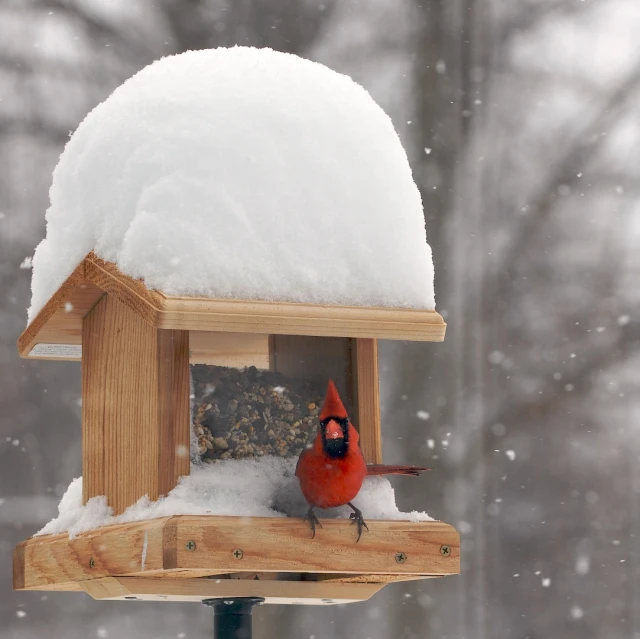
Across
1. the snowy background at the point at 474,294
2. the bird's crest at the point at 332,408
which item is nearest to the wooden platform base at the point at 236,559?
the bird's crest at the point at 332,408

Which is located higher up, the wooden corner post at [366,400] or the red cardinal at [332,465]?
the wooden corner post at [366,400]

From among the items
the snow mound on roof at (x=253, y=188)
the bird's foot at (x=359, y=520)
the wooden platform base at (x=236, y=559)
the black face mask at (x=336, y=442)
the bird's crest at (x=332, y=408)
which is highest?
the snow mound on roof at (x=253, y=188)

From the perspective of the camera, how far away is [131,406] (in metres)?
2.99

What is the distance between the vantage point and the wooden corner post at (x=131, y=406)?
2795 mm

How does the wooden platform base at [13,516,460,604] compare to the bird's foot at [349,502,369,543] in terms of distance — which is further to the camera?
the bird's foot at [349,502,369,543]

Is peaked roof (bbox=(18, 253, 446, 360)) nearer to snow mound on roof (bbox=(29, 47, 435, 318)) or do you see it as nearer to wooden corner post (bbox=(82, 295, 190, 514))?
snow mound on roof (bbox=(29, 47, 435, 318))

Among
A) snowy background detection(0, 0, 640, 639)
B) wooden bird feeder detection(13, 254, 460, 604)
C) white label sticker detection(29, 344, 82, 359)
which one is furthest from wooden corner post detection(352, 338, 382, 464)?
snowy background detection(0, 0, 640, 639)

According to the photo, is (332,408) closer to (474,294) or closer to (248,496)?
(248,496)

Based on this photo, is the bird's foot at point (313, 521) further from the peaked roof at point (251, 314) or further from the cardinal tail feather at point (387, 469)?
the peaked roof at point (251, 314)

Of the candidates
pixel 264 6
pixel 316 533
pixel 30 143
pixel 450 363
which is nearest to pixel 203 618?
pixel 450 363

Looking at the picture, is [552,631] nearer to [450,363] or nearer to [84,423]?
[450,363]

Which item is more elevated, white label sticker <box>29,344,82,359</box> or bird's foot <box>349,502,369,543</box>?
white label sticker <box>29,344,82,359</box>

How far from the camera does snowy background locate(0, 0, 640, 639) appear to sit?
6578 mm

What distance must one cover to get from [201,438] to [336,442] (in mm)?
386
